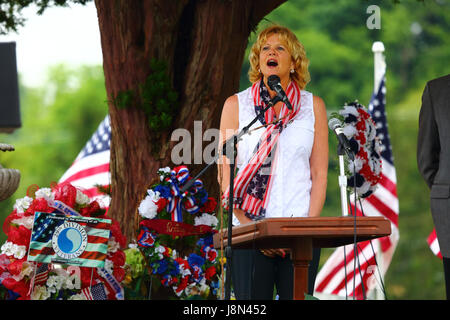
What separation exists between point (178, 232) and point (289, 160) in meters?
1.07

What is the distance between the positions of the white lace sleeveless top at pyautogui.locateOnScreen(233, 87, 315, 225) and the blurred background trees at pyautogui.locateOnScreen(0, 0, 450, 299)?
652 inches

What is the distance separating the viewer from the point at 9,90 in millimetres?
5332

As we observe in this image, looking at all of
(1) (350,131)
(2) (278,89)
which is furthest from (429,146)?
(1) (350,131)

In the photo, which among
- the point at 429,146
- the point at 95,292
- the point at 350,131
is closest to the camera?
the point at 429,146

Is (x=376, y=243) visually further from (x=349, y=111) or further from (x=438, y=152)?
(x=438, y=152)

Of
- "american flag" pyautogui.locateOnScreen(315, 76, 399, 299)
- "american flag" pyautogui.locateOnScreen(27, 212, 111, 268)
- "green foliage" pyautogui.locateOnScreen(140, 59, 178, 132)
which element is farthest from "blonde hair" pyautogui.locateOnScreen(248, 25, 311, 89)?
"american flag" pyautogui.locateOnScreen(315, 76, 399, 299)

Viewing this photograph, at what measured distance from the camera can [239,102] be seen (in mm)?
4758

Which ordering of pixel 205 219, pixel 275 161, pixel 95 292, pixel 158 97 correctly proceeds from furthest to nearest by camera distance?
pixel 158 97 < pixel 205 219 < pixel 95 292 < pixel 275 161

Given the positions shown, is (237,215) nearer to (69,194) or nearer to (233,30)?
(69,194)

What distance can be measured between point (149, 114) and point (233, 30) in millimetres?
906

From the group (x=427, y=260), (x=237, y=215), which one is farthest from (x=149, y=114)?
(x=427, y=260)

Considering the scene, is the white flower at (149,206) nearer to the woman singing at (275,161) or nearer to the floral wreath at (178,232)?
the floral wreath at (178,232)

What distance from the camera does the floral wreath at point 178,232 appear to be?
5.23m
